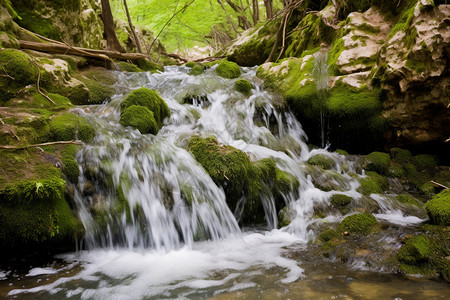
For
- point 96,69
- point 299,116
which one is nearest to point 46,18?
point 96,69

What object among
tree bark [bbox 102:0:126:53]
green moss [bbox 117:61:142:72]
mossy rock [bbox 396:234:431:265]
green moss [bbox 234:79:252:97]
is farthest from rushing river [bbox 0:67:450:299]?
tree bark [bbox 102:0:126:53]

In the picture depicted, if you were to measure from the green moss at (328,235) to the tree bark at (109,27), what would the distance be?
1066cm

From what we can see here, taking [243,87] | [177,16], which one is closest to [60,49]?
[243,87]

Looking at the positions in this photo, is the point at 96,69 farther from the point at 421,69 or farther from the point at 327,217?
the point at 421,69

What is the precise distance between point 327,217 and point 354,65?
4.52 meters

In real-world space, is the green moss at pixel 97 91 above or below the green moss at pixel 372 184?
above

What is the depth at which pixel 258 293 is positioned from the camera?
2.23 m

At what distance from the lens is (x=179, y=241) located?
3.62m

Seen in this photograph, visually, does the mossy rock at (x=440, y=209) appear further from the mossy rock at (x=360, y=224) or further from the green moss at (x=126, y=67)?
the green moss at (x=126, y=67)

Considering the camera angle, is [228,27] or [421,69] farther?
[228,27]

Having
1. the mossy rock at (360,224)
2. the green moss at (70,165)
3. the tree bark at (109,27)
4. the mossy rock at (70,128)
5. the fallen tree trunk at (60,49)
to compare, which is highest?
the tree bark at (109,27)

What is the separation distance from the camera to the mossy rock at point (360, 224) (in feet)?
11.2

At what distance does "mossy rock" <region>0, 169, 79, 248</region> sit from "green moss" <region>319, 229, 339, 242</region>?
3.01 m

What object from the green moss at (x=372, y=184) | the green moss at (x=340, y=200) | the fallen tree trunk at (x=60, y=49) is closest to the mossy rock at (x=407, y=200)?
the green moss at (x=372, y=184)
